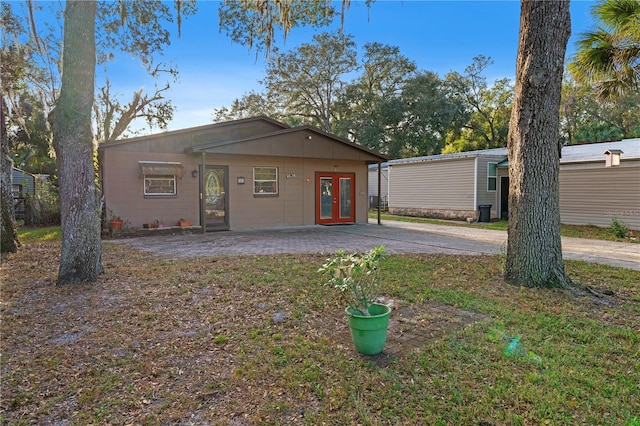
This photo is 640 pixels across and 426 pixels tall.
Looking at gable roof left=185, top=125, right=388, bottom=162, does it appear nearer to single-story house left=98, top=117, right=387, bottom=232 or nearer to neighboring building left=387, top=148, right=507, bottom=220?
single-story house left=98, top=117, right=387, bottom=232

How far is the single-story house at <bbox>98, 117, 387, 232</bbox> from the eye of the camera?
11391 millimetres

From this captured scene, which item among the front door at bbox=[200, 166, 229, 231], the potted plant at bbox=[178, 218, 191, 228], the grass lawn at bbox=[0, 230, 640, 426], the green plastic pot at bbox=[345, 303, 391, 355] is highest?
the front door at bbox=[200, 166, 229, 231]

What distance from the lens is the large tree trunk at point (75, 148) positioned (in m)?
5.38

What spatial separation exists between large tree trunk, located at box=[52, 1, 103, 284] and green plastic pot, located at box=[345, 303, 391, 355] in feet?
13.7

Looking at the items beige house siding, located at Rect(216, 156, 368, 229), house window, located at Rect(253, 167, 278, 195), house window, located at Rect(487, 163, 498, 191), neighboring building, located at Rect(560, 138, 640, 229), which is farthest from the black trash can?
house window, located at Rect(253, 167, 278, 195)

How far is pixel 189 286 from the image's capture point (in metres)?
5.32

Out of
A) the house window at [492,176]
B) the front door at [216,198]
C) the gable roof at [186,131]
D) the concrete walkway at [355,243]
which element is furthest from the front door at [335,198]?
the house window at [492,176]

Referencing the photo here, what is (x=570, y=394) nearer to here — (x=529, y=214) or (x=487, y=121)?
(x=529, y=214)

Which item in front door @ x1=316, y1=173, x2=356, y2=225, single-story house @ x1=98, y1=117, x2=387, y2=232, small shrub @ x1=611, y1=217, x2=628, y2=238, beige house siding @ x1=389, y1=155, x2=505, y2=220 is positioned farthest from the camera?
Answer: beige house siding @ x1=389, y1=155, x2=505, y2=220

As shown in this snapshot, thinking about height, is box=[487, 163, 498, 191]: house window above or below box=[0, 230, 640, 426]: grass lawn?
above

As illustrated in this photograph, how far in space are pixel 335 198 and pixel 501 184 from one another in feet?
24.3

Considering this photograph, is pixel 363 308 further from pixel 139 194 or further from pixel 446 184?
pixel 446 184

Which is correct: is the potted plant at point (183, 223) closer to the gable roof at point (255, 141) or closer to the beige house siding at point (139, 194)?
the beige house siding at point (139, 194)

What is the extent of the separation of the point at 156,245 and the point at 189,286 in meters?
4.74
